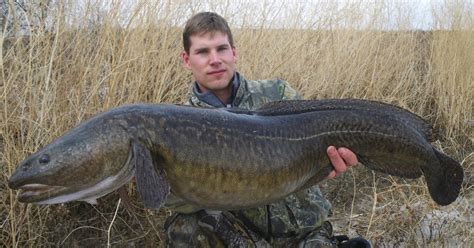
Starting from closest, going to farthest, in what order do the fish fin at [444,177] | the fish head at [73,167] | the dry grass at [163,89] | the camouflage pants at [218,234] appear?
the fish head at [73,167] < the fish fin at [444,177] < the camouflage pants at [218,234] < the dry grass at [163,89]

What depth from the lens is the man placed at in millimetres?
2979

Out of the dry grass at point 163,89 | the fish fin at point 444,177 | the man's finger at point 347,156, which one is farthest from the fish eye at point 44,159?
the fish fin at point 444,177

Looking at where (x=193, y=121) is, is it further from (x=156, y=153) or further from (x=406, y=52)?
(x=406, y=52)

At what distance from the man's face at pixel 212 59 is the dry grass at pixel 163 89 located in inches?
21.8

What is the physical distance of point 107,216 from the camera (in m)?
3.50

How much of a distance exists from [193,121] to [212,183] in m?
0.28

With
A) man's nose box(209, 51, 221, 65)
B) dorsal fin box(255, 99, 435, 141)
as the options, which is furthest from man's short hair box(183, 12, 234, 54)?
dorsal fin box(255, 99, 435, 141)

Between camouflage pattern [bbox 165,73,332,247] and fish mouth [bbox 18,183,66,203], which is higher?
fish mouth [bbox 18,183,66,203]

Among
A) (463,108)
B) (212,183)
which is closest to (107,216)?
(212,183)

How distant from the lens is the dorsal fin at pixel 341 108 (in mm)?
2436

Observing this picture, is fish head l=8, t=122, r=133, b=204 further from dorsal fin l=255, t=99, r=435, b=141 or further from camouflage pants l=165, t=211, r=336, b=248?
camouflage pants l=165, t=211, r=336, b=248

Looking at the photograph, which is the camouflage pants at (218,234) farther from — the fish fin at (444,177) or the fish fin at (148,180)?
the fish fin at (148,180)

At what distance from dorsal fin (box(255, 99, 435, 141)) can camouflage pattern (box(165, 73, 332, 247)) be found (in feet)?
2.21

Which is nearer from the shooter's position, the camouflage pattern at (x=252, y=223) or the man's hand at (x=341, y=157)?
the man's hand at (x=341, y=157)
